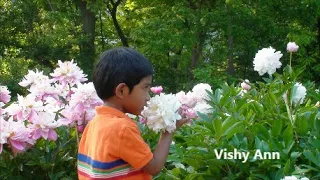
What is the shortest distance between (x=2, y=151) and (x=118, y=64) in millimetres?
1006

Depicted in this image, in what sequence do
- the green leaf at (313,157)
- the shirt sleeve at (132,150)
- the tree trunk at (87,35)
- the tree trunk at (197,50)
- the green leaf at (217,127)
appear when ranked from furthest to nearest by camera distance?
the tree trunk at (87,35) → the tree trunk at (197,50) → the green leaf at (217,127) → the green leaf at (313,157) → the shirt sleeve at (132,150)

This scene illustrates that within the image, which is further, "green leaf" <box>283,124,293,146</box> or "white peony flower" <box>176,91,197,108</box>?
"white peony flower" <box>176,91,197,108</box>

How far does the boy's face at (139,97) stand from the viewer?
199 cm

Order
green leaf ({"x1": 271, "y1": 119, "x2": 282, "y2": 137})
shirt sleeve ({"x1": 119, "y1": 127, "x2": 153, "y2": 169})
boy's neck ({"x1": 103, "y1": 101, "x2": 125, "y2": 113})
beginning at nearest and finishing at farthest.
Answer: shirt sleeve ({"x1": 119, "y1": 127, "x2": 153, "y2": 169}) → boy's neck ({"x1": 103, "y1": 101, "x2": 125, "y2": 113}) → green leaf ({"x1": 271, "y1": 119, "x2": 282, "y2": 137})

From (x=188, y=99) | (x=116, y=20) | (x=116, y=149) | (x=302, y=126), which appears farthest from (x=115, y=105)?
(x=116, y=20)

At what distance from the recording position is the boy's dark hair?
1959 mm

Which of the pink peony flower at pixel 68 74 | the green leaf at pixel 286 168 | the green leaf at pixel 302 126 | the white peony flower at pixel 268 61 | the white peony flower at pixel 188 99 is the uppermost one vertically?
the white peony flower at pixel 268 61

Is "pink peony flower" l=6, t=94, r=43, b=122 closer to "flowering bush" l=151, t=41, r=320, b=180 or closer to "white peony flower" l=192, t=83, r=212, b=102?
"flowering bush" l=151, t=41, r=320, b=180

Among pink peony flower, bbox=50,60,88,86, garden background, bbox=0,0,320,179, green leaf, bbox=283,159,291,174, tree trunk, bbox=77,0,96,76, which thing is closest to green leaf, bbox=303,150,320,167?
green leaf, bbox=283,159,291,174

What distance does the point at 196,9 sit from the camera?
9891 millimetres

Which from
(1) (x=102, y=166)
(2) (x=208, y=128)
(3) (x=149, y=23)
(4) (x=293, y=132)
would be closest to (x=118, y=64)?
(1) (x=102, y=166)

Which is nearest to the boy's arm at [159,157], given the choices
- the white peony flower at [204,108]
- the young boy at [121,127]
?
the young boy at [121,127]

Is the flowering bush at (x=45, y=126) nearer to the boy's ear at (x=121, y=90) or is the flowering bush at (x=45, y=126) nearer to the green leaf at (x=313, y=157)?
the boy's ear at (x=121, y=90)

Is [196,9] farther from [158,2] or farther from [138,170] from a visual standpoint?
[138,170]
